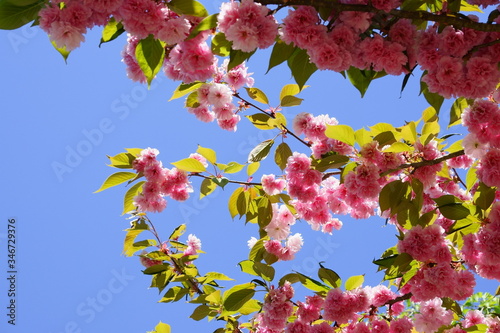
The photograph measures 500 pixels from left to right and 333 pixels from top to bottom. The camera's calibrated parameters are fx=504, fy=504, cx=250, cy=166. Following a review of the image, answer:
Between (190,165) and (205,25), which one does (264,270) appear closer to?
(190,165)

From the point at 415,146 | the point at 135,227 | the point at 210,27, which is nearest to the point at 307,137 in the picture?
the point at 415,146

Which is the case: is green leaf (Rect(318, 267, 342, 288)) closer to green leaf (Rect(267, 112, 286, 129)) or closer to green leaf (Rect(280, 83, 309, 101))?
green leaf (Rect(267, 112, 286, 129))

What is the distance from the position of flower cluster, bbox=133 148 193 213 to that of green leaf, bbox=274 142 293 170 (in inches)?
19.2

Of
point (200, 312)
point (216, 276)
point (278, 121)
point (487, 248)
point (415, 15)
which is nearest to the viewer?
point (415, 15)

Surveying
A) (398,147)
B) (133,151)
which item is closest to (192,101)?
(133,151)

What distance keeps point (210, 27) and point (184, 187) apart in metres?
1.13

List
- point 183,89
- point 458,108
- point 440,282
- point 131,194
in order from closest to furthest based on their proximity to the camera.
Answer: point 440,282, point 458,108, point 183,89, point 131,194

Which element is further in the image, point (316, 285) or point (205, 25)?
point (316, 285)

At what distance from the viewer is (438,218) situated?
2.63 metres

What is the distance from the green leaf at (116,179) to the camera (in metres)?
2.47

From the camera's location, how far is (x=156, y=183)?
99.9 inches

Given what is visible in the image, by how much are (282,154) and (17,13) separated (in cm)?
137

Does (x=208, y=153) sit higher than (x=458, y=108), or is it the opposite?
(x=458, y=108)

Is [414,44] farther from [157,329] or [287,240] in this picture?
[157,329]
